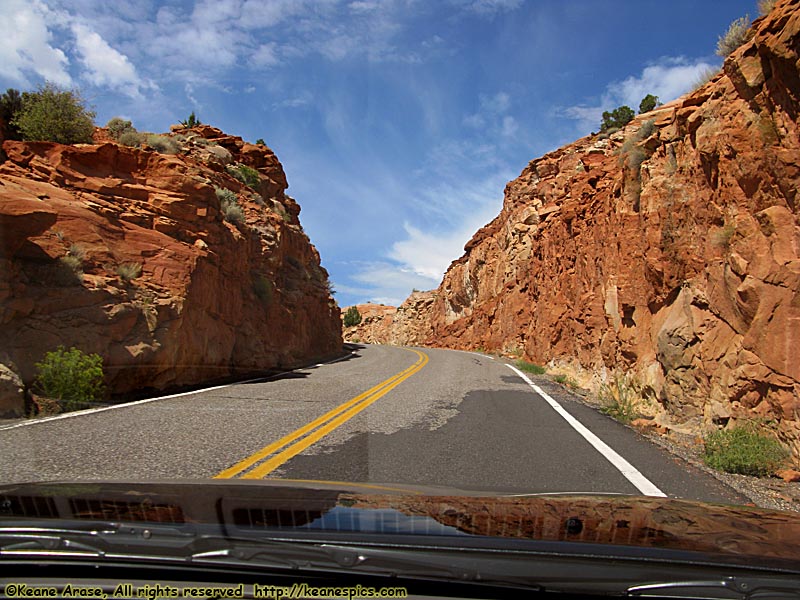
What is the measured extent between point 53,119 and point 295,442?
588 inches

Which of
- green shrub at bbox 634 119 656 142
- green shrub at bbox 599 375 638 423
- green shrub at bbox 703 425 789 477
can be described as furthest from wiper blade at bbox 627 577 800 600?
green shrub at bbox 634 119 656 142

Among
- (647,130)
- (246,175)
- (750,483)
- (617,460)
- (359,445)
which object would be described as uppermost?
(246,175)

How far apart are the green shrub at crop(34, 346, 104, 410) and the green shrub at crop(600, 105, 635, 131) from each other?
42384mm

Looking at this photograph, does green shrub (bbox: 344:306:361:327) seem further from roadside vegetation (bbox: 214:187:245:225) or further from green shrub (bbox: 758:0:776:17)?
green shrub (bbox: 758:0:776:17)

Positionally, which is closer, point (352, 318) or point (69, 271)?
point (69, 271)

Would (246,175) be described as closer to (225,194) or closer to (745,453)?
(225,194)

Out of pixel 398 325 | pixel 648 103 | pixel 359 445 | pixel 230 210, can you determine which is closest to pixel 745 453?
pixel 359 445

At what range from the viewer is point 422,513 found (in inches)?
124

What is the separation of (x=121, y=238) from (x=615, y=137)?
89.7 ft

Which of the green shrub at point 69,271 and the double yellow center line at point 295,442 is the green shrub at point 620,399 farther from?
the green shrub at point 69,271

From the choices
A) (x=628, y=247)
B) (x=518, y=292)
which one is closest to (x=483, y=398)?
(x=628, y=247)

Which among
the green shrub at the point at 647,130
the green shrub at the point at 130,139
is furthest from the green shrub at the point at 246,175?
the green shrub at the point at 647,130

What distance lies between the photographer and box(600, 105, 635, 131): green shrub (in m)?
44.5

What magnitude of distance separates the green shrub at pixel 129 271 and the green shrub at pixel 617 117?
130ft
